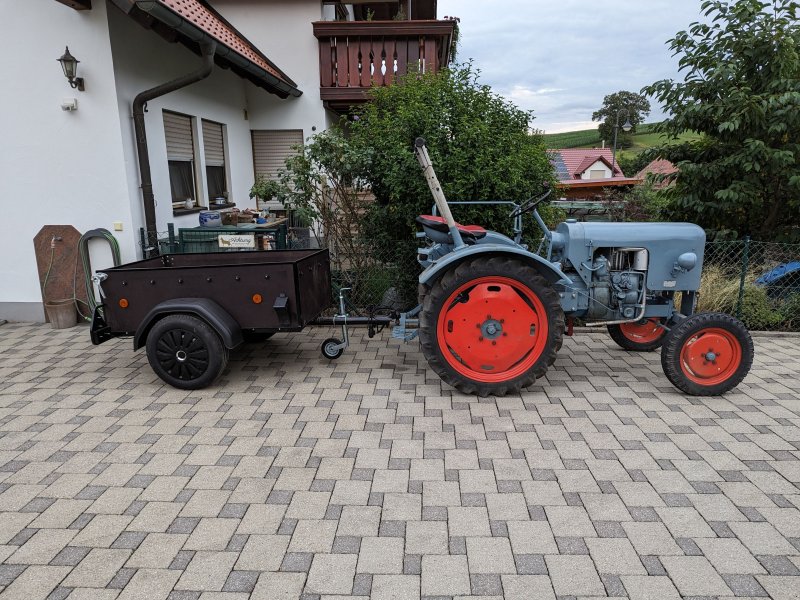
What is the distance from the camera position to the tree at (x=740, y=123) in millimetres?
6062

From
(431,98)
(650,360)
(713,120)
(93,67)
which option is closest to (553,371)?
(650,360)

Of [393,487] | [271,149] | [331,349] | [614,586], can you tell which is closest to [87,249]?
[331,349]

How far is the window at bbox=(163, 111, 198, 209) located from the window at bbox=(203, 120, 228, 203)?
43cm

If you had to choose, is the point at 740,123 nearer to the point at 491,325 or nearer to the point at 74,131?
the point at 491,325

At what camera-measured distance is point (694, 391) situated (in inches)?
173

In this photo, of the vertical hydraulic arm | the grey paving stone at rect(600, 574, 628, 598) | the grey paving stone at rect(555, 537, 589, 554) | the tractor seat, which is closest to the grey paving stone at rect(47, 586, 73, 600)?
the grey paving stone at rect(555, 537, 589, 554)

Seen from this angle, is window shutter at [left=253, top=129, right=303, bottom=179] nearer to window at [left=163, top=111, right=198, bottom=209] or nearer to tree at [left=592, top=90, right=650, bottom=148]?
window at [left=163, top=111, right=198, bottom=209]

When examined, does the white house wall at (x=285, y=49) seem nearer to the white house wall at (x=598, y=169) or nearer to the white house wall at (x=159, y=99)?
the white house wall at (x=159, y=99)

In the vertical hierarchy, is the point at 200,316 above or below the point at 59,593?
Result: above

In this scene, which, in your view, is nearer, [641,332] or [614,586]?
[614,586]

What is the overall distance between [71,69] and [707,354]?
6.78 m

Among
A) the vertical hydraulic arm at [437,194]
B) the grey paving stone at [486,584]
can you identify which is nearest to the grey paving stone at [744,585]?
the grey paving stone at [486,584]

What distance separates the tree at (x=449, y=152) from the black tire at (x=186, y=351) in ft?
8.74

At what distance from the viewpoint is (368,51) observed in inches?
376
